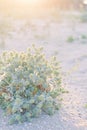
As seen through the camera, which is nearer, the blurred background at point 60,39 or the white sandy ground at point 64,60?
the white sandy ground at point 64,60

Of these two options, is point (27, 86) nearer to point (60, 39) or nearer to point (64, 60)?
point (64, 60)

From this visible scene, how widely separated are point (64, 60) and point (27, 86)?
15.6 feet

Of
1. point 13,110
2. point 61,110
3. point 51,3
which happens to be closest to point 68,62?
point 61,110

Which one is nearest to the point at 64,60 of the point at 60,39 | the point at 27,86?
the point at 60,39

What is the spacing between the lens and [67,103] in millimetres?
5949

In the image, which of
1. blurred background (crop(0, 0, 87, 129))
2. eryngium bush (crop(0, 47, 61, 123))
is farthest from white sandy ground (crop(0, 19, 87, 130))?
eryngium bush (crop(0, 47, 61, 123))

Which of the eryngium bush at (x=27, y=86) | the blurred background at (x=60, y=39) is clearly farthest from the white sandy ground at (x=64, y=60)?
the eryngium bush at (x=27, y=86)

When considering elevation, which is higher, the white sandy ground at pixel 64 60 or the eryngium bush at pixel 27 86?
the eryngium bush at pixel 27 86

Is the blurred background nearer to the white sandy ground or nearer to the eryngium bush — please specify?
the white sandy ground

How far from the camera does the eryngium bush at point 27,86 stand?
4.98 meters

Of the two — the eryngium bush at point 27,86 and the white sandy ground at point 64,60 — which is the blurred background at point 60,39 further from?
the eryngium bush at point 27,86

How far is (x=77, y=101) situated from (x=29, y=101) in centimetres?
136

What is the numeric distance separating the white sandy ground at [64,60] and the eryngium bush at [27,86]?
0.13m

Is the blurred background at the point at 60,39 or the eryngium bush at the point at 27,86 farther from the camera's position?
the blurred background at the point at 60,39
